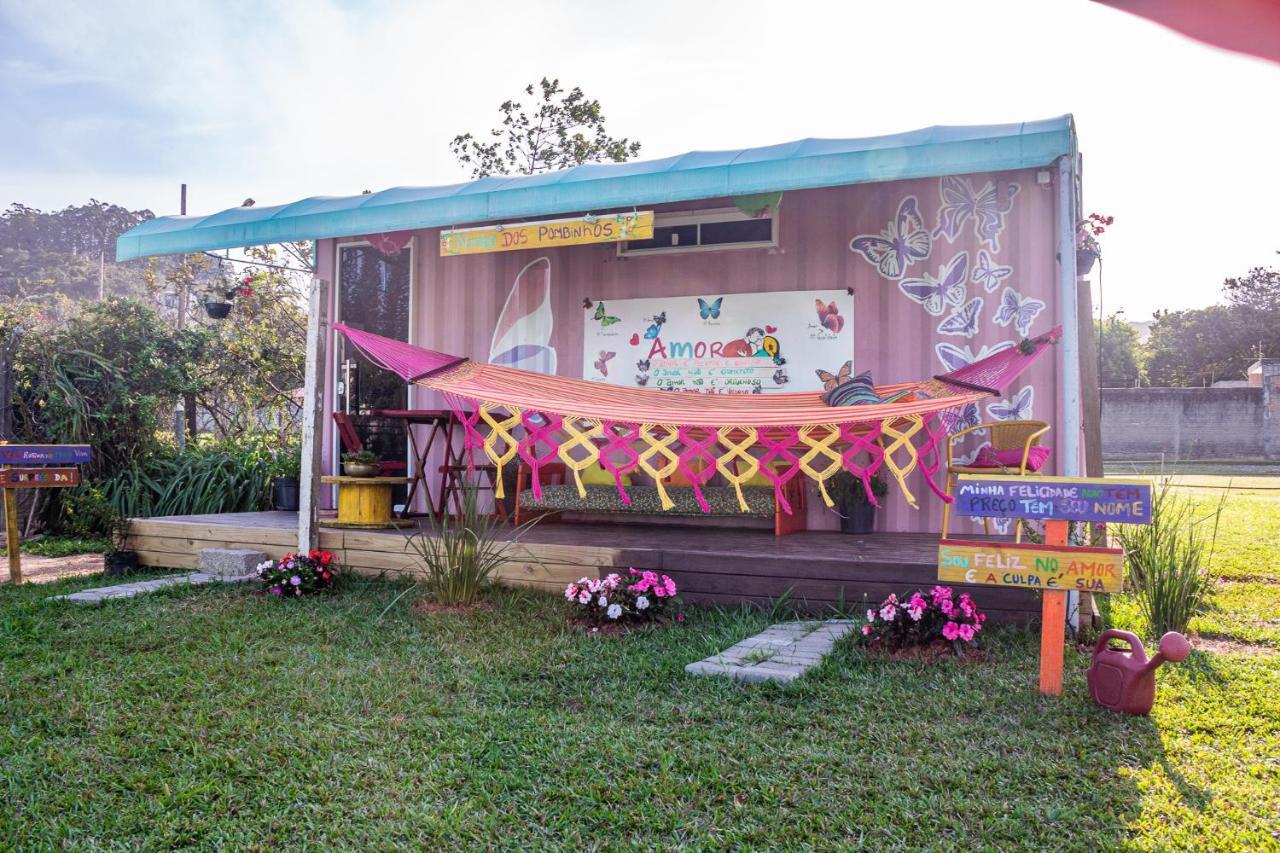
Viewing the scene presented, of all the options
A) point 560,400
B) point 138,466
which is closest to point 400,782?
point 560,400

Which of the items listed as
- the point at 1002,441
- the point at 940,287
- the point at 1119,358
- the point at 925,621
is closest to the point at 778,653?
the point at 925,621

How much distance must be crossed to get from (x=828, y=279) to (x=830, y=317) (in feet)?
0.72

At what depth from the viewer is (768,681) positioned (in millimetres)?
2721

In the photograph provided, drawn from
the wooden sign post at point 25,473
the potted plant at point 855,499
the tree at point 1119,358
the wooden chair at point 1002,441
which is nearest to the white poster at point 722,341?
the potted plant at point 855,499

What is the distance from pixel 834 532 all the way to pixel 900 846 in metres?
3.19

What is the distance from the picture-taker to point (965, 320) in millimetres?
4723

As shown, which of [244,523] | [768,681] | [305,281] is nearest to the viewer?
[768,681]

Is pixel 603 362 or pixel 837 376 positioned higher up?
pixel 603 362

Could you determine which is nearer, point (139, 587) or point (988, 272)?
point (139, 587)

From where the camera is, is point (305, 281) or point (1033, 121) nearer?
point (1033, 121)

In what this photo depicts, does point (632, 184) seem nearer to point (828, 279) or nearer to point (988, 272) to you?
point (828, 279)

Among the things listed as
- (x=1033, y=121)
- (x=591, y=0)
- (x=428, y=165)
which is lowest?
(x=591, y=0)

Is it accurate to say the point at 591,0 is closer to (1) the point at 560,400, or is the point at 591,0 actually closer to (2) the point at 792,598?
(1) the point at 560,400

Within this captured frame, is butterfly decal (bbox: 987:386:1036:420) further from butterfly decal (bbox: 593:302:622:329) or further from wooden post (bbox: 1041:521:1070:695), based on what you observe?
butterfly decal (bbox: 593:302:622:329)
